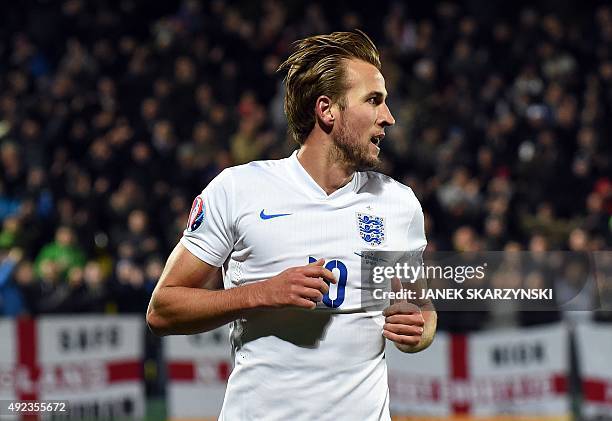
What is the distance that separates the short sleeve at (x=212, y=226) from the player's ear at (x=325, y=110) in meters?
0.39

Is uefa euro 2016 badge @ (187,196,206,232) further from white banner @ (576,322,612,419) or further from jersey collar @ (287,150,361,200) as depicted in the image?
white banner @ (576,322,612,419)

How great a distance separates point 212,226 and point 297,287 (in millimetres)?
451

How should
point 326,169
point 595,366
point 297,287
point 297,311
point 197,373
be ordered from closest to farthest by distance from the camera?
1. point 297,287
2. point 297,311
3. point 326,169
4. point 595,366
5. point 197,373

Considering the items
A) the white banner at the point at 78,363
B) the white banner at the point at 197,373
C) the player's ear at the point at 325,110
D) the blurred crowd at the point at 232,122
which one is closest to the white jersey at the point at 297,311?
the player's ear at the point at 325,110

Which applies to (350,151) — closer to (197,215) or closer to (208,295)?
(197,215)

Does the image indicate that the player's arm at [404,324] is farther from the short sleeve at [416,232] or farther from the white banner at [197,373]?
the white banner at [197,373]

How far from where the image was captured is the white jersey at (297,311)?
3.29 metres

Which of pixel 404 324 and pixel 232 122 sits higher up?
pixel 232 122

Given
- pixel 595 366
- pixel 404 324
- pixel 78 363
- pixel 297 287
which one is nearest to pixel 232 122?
pixel 78 363

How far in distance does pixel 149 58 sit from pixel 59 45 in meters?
1.52

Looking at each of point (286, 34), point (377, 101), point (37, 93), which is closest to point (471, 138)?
point (286, 34)

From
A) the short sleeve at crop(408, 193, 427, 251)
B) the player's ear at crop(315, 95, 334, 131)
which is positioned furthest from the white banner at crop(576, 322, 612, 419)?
the player's ear at crop(315, 95, 334, 131)

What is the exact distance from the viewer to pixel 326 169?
3564 millimetres

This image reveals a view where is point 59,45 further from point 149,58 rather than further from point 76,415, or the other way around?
point 76,415
